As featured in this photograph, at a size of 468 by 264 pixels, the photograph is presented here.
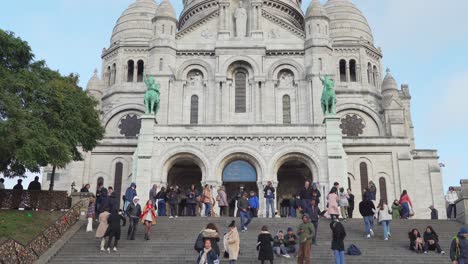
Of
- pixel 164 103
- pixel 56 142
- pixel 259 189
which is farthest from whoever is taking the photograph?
pixel 164 103

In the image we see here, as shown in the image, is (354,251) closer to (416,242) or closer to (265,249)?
(416,242)

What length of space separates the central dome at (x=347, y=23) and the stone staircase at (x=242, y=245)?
95.7ft

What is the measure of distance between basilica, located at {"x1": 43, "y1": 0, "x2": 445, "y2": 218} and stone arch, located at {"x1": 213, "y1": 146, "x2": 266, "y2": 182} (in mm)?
67

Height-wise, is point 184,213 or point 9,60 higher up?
point 9,60

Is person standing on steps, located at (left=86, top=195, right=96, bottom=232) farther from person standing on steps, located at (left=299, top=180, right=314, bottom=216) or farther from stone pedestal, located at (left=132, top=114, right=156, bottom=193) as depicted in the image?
stone pedestal, located at (left=132, top=114, right=156, bottom=193)

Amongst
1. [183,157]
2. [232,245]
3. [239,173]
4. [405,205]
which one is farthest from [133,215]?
[239,173]

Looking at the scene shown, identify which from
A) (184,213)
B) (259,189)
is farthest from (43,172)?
(259,189)

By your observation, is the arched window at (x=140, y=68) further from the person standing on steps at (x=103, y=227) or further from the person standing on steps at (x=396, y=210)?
the person standing on steps at (x=103, y=227)

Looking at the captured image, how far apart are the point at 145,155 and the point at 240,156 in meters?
5.80

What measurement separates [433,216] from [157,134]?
1689cm

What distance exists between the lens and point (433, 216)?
31297 mm

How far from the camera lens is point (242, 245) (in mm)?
21031

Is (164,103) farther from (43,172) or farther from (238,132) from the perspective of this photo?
(43,172)

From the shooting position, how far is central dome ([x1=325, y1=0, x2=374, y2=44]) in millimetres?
52094
